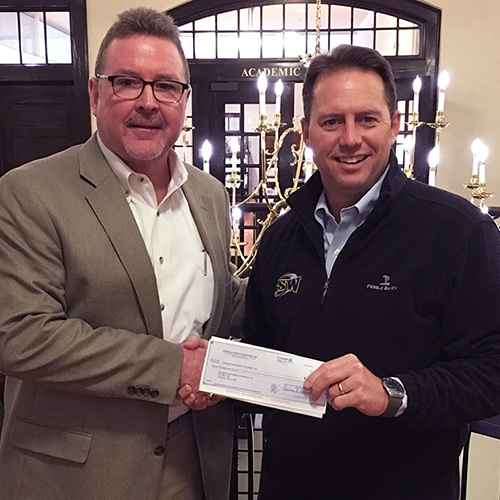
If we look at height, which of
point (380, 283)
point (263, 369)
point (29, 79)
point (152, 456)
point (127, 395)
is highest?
point (29, 79)

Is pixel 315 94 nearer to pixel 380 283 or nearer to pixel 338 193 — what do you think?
pixel 338 193

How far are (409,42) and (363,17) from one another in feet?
1.54

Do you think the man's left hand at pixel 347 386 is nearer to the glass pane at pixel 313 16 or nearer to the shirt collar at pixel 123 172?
the shirt collar at pixel 123 172

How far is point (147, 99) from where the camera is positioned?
1.31m

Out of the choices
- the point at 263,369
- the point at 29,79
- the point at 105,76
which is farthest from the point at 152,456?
the point at 29,79

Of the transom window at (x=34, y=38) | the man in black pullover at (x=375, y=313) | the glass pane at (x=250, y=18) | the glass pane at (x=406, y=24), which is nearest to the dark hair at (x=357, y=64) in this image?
the man in black pullover at (x=375, y=313)

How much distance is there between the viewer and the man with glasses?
117 cm

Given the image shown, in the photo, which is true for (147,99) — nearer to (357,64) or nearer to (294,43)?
(357,64)

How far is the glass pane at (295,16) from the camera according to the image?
476 cm

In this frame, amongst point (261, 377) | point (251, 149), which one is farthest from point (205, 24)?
point (261, 377)

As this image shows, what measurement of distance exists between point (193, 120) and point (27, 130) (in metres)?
1.57

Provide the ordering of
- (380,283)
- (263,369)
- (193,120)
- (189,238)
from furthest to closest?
(193,120) → (189,238) → (380,283) → (263,369)

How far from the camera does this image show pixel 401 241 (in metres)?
1.18

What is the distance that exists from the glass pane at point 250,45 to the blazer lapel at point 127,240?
394 centimetres
